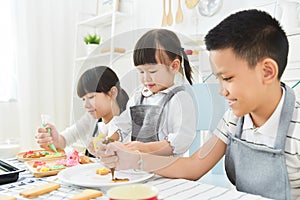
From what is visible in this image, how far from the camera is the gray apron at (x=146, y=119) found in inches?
27.8

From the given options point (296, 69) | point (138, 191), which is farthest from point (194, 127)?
point (296, 69)

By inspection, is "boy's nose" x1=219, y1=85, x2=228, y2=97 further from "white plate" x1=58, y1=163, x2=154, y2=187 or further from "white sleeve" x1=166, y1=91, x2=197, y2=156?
"white plate" x1=58, y1=163, x2=154, y2=187

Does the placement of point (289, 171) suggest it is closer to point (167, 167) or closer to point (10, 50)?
point (167, 167)

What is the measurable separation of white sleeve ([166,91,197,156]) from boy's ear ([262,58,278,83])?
175 mm

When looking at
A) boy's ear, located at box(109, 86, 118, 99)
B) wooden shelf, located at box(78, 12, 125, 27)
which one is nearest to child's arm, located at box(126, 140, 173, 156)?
boy's ear, located at box(109, 86, 118, 99)

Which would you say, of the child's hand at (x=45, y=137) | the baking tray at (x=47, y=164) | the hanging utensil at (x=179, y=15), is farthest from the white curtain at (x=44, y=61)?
the baking tray at (x=47, y=164)

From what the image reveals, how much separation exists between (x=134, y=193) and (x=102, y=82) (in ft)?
1.28

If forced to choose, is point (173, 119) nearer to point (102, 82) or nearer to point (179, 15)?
point (102, 82)

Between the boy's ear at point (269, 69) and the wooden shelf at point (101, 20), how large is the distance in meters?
1.67

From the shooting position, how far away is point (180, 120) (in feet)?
2.28

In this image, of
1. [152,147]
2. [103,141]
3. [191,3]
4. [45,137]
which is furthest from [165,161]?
[191,3]

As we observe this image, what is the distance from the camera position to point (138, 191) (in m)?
0.37

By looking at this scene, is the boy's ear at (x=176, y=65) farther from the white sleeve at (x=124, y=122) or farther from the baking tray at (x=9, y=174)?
the baking tray at (x=9, y=174)

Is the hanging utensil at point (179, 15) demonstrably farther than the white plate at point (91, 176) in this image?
Yes
